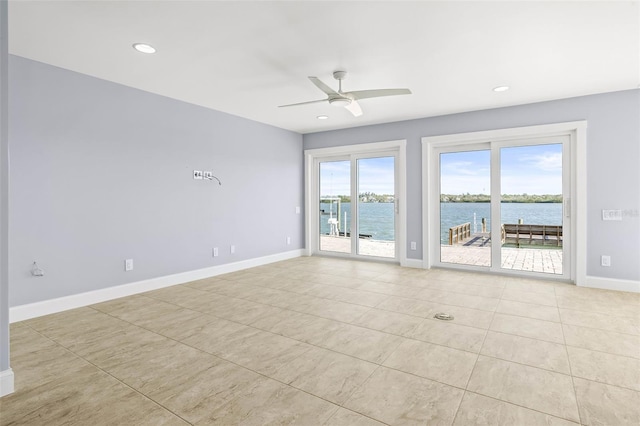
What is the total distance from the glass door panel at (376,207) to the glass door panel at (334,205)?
0.29 meters

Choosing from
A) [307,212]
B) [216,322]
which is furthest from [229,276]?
→ [307,212]

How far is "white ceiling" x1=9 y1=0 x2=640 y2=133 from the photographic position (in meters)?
2.44

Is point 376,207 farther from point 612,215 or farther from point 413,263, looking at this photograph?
point 612,215

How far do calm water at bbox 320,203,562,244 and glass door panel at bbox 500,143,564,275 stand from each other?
1 cm

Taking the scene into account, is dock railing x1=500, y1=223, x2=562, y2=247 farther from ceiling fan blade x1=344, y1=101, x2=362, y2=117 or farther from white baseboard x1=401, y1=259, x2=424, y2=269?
ceiling fan blade x1=344, y1=101, x2=362, y2=117

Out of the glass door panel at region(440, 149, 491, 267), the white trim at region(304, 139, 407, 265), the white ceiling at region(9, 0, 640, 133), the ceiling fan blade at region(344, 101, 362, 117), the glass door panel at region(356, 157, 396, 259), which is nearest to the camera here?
the white ceiling at region(9, 0, 640, 133)

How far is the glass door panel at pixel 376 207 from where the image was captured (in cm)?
611

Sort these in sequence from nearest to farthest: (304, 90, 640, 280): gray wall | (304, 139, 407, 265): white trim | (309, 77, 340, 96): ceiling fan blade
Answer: (309, 77, 340, 96): ceiling fan blade → (304, 90, 640, 280): gray wall → (304, 139, 407, 265): white trim

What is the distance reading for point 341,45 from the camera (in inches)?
116

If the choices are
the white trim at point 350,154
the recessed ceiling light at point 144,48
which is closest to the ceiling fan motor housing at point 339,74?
the recessed ceiling light at point 144,48

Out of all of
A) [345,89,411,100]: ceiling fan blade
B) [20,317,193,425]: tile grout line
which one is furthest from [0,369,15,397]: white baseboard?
[345,89,411,100]: ceiling fan blade

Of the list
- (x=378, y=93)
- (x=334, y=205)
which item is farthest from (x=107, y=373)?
(x=334, y=205)

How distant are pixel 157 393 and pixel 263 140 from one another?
4693 mm

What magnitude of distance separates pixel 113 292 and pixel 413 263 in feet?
14.7
